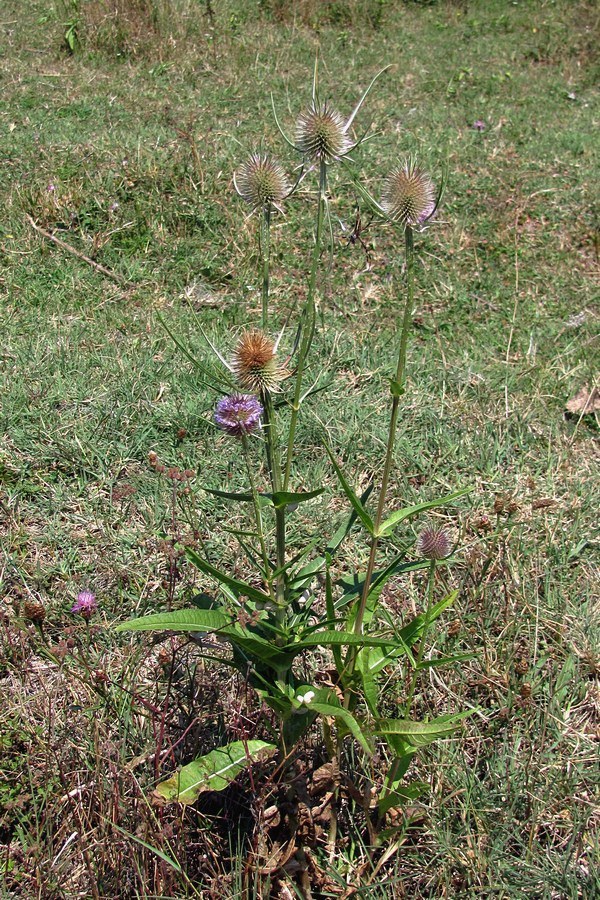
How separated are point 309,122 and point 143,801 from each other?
1357 millimetres

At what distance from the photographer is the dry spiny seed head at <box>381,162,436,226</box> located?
145cm

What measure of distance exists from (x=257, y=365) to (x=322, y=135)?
436 millimetres

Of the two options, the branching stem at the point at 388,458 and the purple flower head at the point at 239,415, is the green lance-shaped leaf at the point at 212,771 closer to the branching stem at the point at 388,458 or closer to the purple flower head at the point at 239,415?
the branching stem at the point at 388,458

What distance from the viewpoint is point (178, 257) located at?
4.15 m

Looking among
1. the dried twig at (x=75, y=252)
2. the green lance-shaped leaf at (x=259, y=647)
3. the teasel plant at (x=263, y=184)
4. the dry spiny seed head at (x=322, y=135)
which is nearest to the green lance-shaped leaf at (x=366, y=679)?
the green lance-shaped leaf at (x=259, y=647)

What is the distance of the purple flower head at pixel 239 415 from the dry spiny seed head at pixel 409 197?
0.47 m

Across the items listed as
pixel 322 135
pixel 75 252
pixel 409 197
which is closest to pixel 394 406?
pixel 409 197

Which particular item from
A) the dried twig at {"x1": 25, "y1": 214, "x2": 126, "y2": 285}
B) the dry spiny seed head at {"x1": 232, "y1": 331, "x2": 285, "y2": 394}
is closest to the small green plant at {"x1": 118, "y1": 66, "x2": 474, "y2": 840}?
the dry spiny seed head at {"x1": 232, "y1": 331, "x2": 285, "y2": 394}

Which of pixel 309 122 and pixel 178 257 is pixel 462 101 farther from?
pixel 309 122

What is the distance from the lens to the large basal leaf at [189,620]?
4.90ft

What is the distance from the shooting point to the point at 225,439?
9.48 ft

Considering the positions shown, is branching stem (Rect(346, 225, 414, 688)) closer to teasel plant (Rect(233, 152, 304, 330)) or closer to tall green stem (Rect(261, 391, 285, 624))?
tall green stem (Rect(261, 391, 285, 624))

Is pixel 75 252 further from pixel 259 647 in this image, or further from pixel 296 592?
pixel 259 647

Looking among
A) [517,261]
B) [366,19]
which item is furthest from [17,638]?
[366,19]
